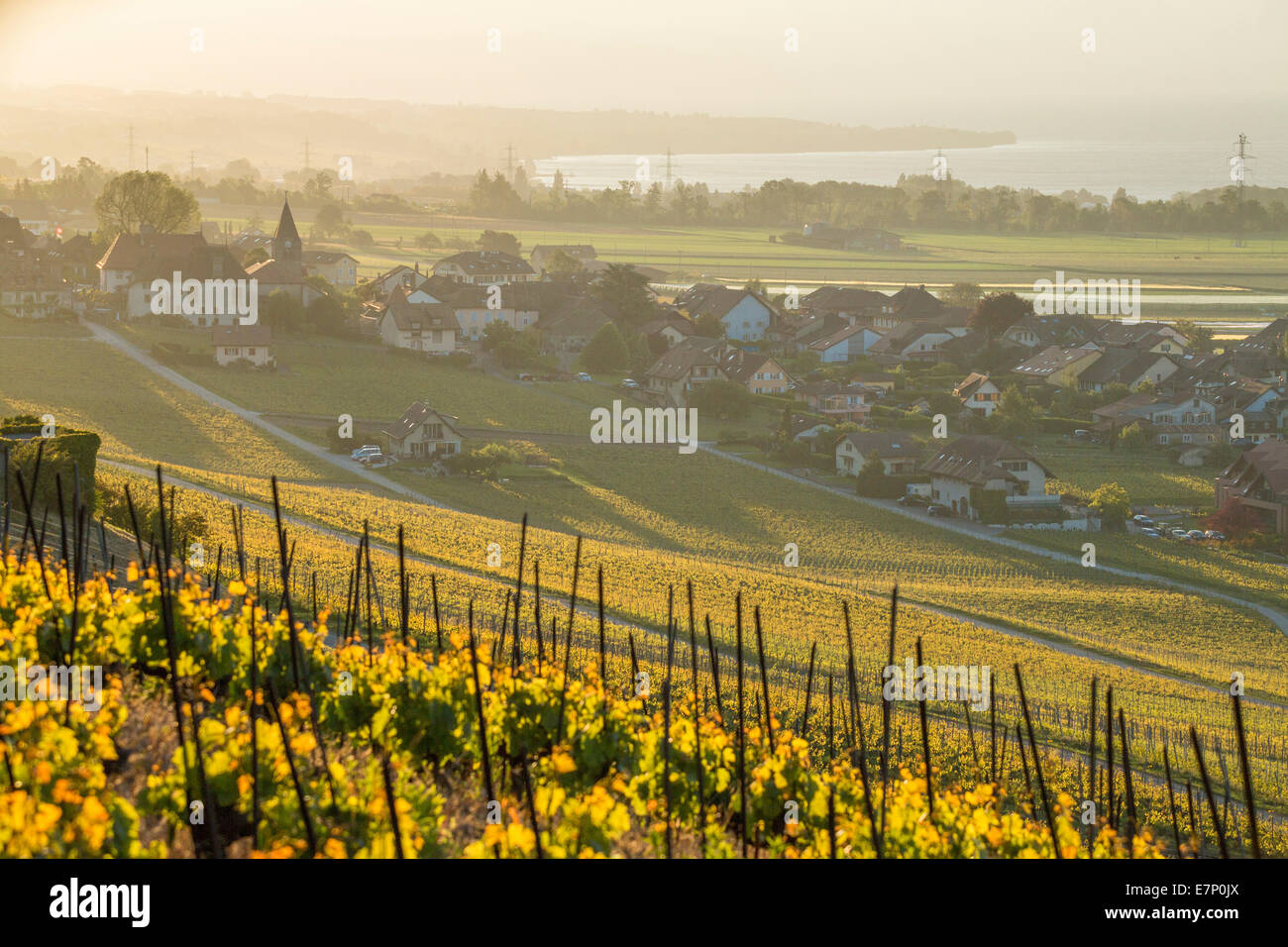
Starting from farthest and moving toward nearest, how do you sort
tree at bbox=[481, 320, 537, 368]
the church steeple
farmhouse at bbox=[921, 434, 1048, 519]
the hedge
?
the church steeple
tree at bbox=[481, 320, 537, 368]
farmhouse at bbox=[921, 434, 1048, 519]
the hedge

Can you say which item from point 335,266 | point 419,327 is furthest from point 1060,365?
point 335,266

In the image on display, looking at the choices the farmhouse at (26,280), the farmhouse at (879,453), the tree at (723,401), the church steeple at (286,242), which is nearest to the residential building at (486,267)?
the church steeple at (286,242)

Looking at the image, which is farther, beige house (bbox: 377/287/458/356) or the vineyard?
beige house (bbox: 377/287/458/356)

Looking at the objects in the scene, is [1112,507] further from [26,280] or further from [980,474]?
[26,280]

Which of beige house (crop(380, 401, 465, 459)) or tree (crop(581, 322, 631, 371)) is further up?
tree (crop(581, 322, 631, 371))

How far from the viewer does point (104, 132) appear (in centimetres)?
18675

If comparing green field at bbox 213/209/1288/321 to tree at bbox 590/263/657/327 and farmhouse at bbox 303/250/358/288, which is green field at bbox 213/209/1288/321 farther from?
tree at bbox 590/263/657/327

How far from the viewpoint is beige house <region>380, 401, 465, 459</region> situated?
104 ft

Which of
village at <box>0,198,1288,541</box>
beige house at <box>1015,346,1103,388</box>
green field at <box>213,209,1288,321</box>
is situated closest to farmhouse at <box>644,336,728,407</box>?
village at <box>0,198,1288,541</box>

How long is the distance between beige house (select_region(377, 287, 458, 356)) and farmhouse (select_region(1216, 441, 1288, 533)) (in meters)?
25.0

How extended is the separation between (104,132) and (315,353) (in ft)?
541

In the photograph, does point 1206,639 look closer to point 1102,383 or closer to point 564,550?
point 564,550

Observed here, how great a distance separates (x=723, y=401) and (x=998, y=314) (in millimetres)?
19712

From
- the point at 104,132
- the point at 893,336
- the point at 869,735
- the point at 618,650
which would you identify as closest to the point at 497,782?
the point at 869,735
